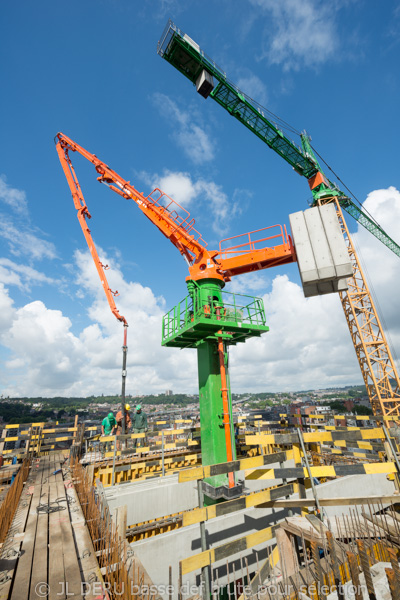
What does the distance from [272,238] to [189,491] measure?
34.0 ft

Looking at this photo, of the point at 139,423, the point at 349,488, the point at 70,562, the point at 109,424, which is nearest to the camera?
the point at 70,562

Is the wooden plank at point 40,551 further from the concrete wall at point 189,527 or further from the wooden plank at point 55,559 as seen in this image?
the concrete wall at point 189,527

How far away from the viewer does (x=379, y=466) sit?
478cm

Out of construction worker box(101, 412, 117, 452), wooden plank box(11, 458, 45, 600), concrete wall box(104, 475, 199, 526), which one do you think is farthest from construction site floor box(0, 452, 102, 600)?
construction worker box(101, 412, 117, 452)

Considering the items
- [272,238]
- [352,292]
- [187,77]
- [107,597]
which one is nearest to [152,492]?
[107,597]

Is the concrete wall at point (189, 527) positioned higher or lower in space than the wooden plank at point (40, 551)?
lower

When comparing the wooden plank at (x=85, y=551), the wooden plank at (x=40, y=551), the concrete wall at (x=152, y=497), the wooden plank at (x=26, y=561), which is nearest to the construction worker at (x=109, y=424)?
the concrete wall at (x=152, y=497)

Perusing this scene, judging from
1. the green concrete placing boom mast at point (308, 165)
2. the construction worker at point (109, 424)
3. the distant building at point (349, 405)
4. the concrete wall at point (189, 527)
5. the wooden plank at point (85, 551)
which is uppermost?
the green concrete placing boom mast at point (308, 165)

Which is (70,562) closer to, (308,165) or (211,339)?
(211,339)

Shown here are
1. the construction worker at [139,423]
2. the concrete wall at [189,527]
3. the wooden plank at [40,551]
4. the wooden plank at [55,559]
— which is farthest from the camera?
the construction worker at [139,423]

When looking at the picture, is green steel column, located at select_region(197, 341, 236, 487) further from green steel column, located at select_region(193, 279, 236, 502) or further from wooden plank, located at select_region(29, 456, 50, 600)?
wooden plank, located at select_region(29, 456, 50, 600)

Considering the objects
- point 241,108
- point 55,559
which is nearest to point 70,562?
point 55,559

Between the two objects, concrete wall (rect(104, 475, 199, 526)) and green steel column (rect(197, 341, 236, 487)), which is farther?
green steel column (rect(197, 341, 236, 487))

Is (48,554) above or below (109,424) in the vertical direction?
below
